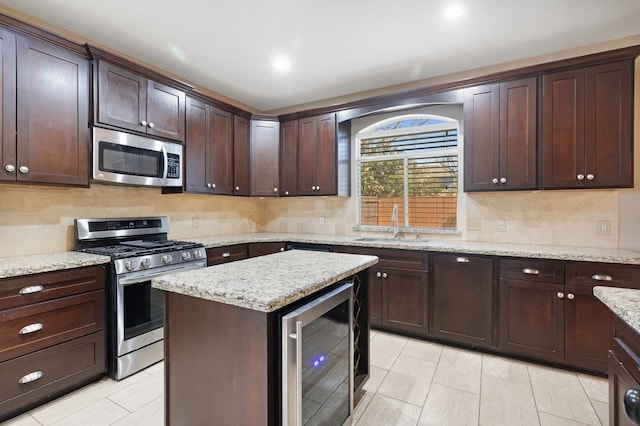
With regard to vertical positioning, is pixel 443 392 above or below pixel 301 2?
below

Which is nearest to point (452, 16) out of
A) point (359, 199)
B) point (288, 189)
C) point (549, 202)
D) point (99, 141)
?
point (549, 202)

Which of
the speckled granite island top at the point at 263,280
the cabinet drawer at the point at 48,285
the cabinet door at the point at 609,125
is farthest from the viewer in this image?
the cabinet door at the point at 609,125

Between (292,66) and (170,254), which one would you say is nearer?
(170,254)

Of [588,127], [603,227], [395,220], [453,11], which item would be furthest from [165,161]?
[603,227]

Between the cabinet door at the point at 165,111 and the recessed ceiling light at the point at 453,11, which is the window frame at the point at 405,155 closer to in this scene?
the recessed ceiling light at the point at 453,11

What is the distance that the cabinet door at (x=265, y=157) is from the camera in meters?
4.11

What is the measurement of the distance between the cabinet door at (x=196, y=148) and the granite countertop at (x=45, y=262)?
3.85ft

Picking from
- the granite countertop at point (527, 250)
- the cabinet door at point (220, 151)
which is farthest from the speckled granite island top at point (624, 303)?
the cabinet door at point (220, 151)

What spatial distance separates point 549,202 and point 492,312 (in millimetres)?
1202

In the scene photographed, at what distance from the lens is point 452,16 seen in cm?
234

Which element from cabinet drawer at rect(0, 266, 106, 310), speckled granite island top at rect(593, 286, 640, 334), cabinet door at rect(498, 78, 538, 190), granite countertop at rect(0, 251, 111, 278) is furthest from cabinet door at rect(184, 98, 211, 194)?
speckled granite island top at rect(593, 286, 640, 334)

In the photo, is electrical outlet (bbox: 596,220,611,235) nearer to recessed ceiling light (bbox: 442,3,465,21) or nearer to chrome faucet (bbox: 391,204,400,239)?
chrome faucet (bbox: 391,204,400,239)

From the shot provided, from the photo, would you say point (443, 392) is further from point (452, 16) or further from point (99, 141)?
point (99, 141)

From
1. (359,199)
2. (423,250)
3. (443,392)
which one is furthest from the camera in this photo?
(359,199)
